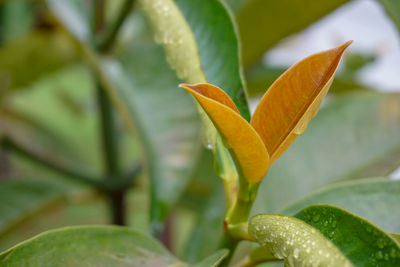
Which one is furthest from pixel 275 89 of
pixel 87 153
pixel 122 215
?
pixel 87 153

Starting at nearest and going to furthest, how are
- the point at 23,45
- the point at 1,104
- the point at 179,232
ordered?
the point at 23,45
the point at 1,104
the point at 179,232

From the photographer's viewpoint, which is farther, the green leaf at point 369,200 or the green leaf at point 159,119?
the green leaf at point 159,119

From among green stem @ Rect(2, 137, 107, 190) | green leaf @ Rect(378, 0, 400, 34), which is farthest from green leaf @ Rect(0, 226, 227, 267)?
green stem @ Rect(2, 137, 107, 190)

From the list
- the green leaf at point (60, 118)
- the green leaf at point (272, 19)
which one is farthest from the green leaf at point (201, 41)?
the green leaf at point (60, 118)

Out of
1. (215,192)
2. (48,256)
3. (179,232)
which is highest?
(48,256)

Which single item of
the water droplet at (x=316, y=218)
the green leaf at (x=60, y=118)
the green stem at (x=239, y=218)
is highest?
the water droplet at (x=316, y=218)

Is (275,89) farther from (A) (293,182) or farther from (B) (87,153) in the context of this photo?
(B) (87,153)

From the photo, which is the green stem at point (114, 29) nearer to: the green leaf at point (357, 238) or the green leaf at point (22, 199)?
the green leaf at point (22, 199)
